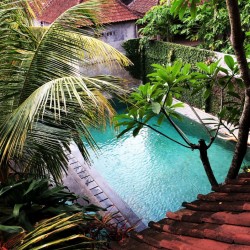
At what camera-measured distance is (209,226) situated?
2.01 m

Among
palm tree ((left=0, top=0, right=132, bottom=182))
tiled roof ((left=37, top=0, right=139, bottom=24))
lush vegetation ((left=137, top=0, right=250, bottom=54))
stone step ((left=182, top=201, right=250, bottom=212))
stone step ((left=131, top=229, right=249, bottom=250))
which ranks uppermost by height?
tiled roof ((left=37, top=0, right=139, bottom=24))

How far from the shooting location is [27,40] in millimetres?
3812

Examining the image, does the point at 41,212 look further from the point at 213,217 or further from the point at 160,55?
the point at 160,55

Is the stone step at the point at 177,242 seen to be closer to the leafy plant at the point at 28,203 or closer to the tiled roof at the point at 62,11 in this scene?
the leafy plant at the point at 28,203

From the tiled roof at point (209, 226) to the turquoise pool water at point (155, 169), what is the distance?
15.6 feet

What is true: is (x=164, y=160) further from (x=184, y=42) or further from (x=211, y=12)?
(x=184, y=42)

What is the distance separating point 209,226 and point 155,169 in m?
7.31

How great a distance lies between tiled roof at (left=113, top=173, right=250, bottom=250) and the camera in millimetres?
1774

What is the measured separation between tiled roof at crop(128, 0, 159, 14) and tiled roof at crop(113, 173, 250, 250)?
56.8 feet

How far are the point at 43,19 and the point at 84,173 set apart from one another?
10.3 m

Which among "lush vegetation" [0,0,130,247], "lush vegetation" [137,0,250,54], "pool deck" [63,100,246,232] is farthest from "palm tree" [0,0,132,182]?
"lush vegetation" [137,0,250,54]

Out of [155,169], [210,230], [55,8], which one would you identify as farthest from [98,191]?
[55,8]

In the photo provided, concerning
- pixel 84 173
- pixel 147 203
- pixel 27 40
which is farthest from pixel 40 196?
pixel 147 203

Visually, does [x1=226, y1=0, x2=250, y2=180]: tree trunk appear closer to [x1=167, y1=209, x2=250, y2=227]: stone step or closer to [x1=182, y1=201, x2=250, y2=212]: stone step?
[x1=182, y1=201, x2=250, y2=212]: stone step
